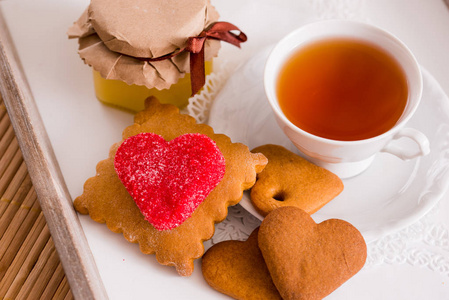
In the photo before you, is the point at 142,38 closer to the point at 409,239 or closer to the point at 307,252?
the point at 307,252

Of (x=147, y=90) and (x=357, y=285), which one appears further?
(x=147, y=90)

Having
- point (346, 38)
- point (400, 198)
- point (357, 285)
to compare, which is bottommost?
point (357, 285)

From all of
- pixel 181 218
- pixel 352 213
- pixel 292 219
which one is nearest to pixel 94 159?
pixel 181 218

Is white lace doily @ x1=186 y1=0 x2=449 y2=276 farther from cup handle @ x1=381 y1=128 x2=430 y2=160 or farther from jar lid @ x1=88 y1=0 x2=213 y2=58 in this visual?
jar lid @ x1=88 y1=0 x2=213 y2=58

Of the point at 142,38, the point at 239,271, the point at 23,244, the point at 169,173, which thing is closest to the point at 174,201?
the point at 169,173

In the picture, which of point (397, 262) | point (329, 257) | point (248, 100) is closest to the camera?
point (329, 257)

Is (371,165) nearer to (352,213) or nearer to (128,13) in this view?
(352,213)

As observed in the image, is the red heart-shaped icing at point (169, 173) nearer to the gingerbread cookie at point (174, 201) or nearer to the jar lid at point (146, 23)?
the gingerbread cookie at point (174, 201)
